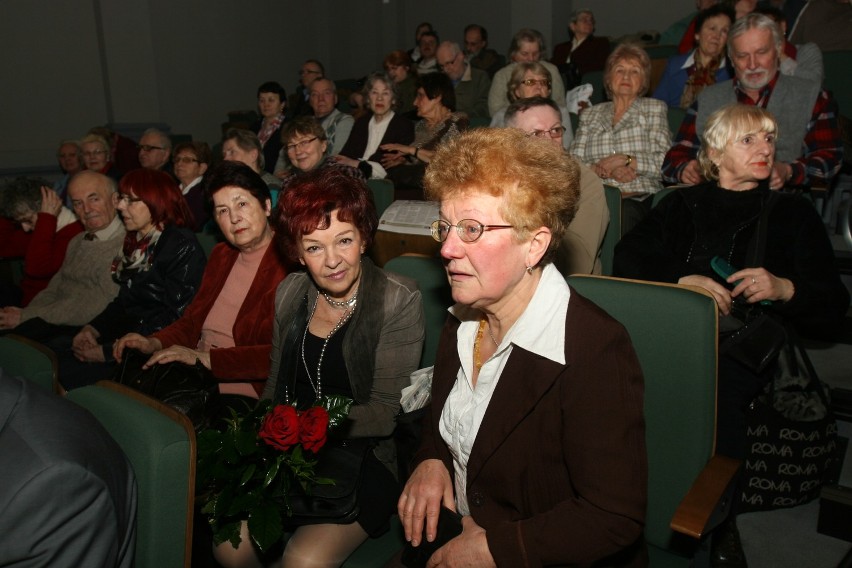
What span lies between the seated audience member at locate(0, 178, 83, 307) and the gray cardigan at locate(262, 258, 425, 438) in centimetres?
240

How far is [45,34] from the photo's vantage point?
6.83 metres

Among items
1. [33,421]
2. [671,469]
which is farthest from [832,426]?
[33,421]

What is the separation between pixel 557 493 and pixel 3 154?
741cm

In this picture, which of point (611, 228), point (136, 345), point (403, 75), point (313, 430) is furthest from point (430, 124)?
point (313, 430)

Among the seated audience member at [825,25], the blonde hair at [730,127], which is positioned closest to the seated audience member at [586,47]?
the seated audience member at [825,25]

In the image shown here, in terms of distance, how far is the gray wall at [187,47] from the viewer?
6840 mm

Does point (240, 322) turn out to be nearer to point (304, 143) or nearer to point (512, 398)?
point (512, 398)

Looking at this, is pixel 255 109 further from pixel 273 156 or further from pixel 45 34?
pixel 273 156

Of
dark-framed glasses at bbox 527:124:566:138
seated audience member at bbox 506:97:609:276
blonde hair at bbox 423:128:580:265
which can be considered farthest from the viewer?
dark-framed glasses at bbox 527:124:566:138

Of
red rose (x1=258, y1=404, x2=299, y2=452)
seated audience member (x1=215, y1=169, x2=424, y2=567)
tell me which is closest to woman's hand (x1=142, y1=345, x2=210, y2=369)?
seated audience member (x1=215, y1=169, x2=424, y2=567)

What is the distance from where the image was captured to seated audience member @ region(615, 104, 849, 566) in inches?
78.4

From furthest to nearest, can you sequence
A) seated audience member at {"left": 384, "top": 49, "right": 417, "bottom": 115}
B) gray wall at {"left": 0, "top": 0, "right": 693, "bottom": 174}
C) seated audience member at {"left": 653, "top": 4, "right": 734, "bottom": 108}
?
gray wall at {"left": 0, "top": 0, "right": 693, "bottom": 174} < seated audience member at {"left": 384, "top": 49, "right": 417, "bottom": 115} < seated audience member at {"left": 653, "top": 4, "right": 734, "bottom": 108}

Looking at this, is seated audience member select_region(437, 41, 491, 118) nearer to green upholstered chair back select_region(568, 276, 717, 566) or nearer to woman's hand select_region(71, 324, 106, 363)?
woman's hand select_region(71, 324, 106, 363)

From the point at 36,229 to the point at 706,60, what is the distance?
13.4 feet
